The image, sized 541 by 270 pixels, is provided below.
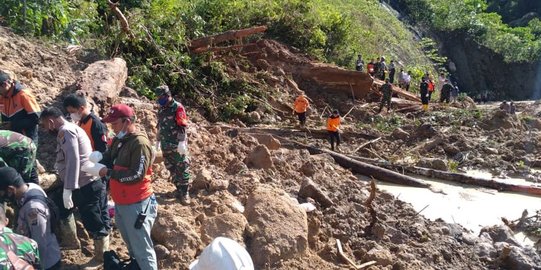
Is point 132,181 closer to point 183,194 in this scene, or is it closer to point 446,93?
point 183,194

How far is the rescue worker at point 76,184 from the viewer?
454cm

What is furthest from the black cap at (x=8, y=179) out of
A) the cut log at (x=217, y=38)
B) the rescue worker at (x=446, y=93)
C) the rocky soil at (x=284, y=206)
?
the rescue worker at (x=446, y=93)

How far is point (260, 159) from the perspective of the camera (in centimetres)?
816

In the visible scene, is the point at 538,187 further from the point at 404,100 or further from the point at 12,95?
the point at 12,95

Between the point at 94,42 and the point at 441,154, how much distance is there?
7728mm

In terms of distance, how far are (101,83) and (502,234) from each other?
19.9ft

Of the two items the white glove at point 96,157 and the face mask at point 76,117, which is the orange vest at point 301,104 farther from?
the white glove at point 96,157

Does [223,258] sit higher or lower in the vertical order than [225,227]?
higher

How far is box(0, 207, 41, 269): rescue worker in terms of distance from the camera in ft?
10.3

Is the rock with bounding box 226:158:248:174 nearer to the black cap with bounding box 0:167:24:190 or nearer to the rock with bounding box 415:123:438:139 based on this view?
the black cap with bounding box 0:167:24:190

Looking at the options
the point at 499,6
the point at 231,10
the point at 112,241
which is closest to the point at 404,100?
the point at 231,10

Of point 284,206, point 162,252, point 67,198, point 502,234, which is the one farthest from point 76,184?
point 502,234

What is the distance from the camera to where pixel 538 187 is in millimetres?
10727

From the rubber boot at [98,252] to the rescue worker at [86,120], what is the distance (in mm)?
810
